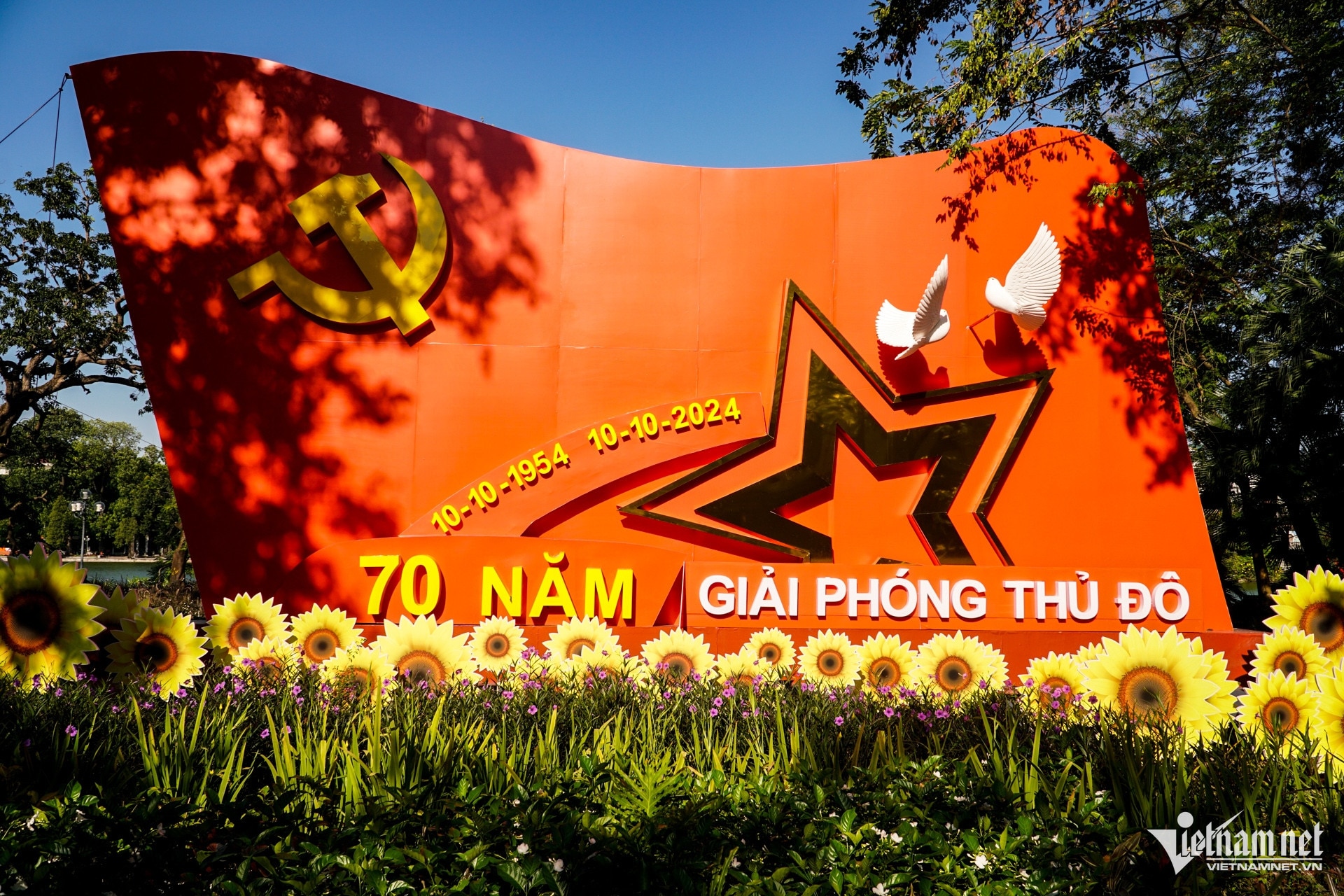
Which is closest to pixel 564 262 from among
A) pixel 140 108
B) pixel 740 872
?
pixel 140 108

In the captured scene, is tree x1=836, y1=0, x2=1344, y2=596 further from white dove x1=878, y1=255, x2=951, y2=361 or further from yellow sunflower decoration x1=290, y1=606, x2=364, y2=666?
yellow sunflower decoration x1=290, y1=606, x2=364, y2=666

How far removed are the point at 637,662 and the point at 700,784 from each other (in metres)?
2.81

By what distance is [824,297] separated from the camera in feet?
29.1

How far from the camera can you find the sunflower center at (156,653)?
4684 millimetres

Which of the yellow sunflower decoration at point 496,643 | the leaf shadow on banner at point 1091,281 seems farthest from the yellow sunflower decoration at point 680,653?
the leaf shadow on banner at point 1091,281

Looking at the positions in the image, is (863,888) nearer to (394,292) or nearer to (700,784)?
(700,784)

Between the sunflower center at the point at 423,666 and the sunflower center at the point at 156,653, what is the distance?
1.20 meters

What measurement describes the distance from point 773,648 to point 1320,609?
3.58m

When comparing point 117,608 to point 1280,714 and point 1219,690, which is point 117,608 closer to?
point 1219,690

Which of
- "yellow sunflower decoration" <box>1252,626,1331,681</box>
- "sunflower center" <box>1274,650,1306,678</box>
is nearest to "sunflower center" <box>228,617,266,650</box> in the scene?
"yellow sunflower decoration" <box>1252,626,1331,681</box>

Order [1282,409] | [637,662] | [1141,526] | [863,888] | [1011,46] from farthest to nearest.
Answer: [1282,409], [1011,46], [1141,526], [637,662], [863,888]

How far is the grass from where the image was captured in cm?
245

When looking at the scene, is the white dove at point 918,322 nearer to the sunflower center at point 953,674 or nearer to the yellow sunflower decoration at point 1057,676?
the sunflower center at point 953,674

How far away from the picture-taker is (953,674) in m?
6.02
